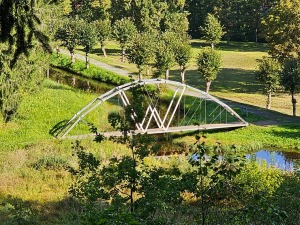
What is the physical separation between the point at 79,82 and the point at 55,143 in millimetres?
27440

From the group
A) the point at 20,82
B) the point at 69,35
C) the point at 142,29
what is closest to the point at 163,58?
the point at 69,35

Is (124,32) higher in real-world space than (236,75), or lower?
higher

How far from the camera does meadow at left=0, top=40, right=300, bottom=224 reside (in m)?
16.8

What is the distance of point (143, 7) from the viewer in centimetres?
7438

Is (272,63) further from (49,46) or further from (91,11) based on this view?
(91,11)

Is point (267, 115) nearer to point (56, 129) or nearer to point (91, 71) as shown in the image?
point (56, 129)

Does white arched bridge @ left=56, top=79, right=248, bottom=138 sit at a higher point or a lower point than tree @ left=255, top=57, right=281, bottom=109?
lower

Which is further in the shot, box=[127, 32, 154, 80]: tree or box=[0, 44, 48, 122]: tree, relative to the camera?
box=[127, 32, 154, 80]: tree

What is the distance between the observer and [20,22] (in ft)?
28.1

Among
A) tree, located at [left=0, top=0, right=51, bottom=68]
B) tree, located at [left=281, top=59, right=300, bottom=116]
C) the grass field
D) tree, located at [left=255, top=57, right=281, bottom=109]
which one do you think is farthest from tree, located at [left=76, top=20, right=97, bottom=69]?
tree, located at [left=0, top=0, right=51, bottom=68]

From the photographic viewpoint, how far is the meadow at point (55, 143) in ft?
55.2

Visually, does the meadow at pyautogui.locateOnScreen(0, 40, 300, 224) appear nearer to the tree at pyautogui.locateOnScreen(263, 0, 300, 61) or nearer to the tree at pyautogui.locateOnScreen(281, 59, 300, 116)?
the tree at pyautogui.locateOnScreen(281, 59, 300, 116)

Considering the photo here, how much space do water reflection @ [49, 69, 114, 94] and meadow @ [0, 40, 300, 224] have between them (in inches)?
96.6

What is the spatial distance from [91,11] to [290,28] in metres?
46.3
